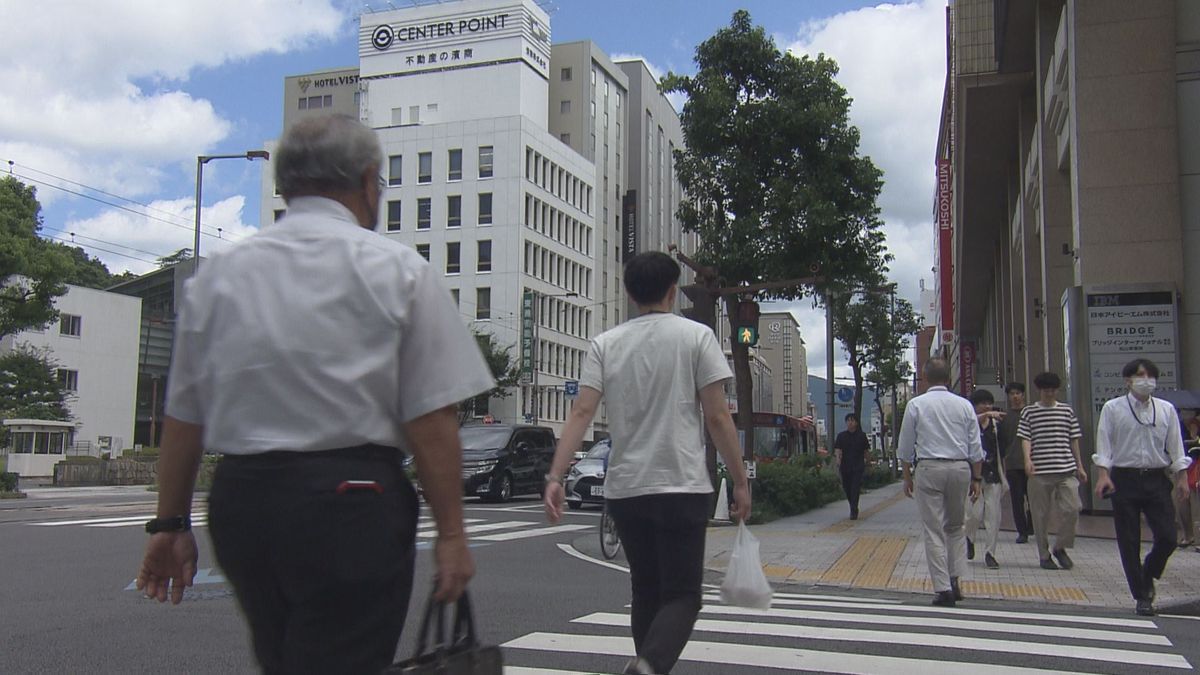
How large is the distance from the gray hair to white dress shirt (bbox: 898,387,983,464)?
6.35 m

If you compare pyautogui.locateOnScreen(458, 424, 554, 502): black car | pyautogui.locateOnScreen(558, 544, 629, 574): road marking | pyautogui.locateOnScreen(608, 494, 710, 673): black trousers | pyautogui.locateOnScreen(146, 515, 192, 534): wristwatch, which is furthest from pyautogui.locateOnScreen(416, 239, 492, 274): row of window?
pyautogui.locateOnScreen(146, 515, 192, 534): wristwatch

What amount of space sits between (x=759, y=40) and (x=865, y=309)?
3248 cm

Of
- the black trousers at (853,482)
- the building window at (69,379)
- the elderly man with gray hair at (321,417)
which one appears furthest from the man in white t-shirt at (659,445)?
the building window at (69,379)

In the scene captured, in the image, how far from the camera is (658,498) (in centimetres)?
419

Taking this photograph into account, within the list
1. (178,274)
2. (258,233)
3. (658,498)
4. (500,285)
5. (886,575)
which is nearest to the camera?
(258,233)

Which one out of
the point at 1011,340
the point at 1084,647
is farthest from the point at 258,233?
the point at 1011,340

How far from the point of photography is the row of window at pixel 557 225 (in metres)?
67.3

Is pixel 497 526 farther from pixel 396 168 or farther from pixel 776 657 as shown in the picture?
pixel 396 168

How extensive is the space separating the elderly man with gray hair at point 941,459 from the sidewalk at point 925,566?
61 centimetres

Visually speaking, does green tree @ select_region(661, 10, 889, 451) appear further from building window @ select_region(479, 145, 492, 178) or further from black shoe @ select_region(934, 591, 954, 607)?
building window @ select_region(479, 145, 492, 178)

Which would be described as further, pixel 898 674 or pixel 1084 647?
pixel 1084 647

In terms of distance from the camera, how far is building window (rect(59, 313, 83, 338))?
51.4 m

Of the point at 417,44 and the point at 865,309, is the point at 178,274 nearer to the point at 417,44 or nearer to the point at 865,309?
the point at 865,309

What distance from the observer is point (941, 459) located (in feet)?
27.1
